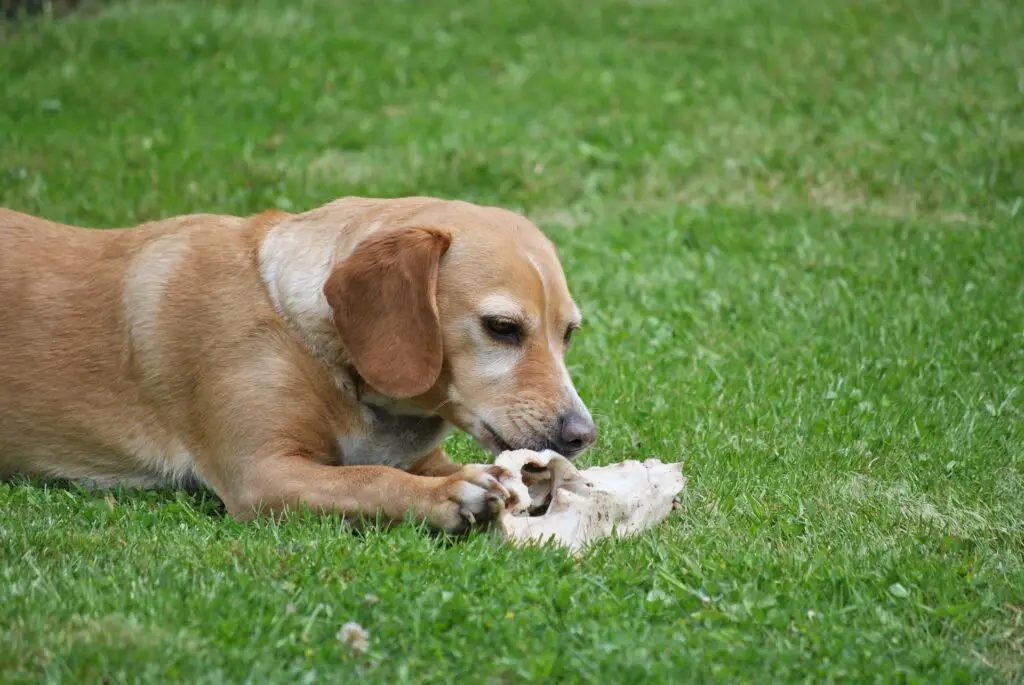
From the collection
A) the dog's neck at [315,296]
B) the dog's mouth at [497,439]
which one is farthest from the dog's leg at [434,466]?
the dog's mouth at [497,439]

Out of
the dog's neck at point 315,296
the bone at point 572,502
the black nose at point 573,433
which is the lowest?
the bone at point 572,502

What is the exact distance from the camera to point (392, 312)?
4.88 metres

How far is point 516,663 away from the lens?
374 centimetres

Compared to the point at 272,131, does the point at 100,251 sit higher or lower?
higher

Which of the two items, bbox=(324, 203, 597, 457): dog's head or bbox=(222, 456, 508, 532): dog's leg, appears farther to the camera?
bbox=(324, 203, 597, 457): dog's head

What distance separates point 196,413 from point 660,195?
610 centimetres

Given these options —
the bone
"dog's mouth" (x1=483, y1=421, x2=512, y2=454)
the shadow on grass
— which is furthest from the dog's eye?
the shadow on grass

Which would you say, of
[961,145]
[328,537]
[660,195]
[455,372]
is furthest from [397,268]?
[961,145]

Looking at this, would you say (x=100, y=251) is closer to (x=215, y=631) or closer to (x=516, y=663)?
(x=215, y=631)

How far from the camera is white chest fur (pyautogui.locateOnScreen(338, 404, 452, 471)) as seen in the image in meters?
5.22

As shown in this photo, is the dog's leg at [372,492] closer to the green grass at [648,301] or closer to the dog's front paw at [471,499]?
the dog's front paw at [471,499]

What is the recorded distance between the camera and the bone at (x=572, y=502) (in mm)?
4703

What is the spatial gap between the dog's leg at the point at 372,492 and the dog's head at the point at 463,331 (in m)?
0.31

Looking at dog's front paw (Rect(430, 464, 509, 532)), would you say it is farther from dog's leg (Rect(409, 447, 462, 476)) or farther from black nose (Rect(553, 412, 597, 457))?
dog's leg (Rect(409, 447, 462, 476))
